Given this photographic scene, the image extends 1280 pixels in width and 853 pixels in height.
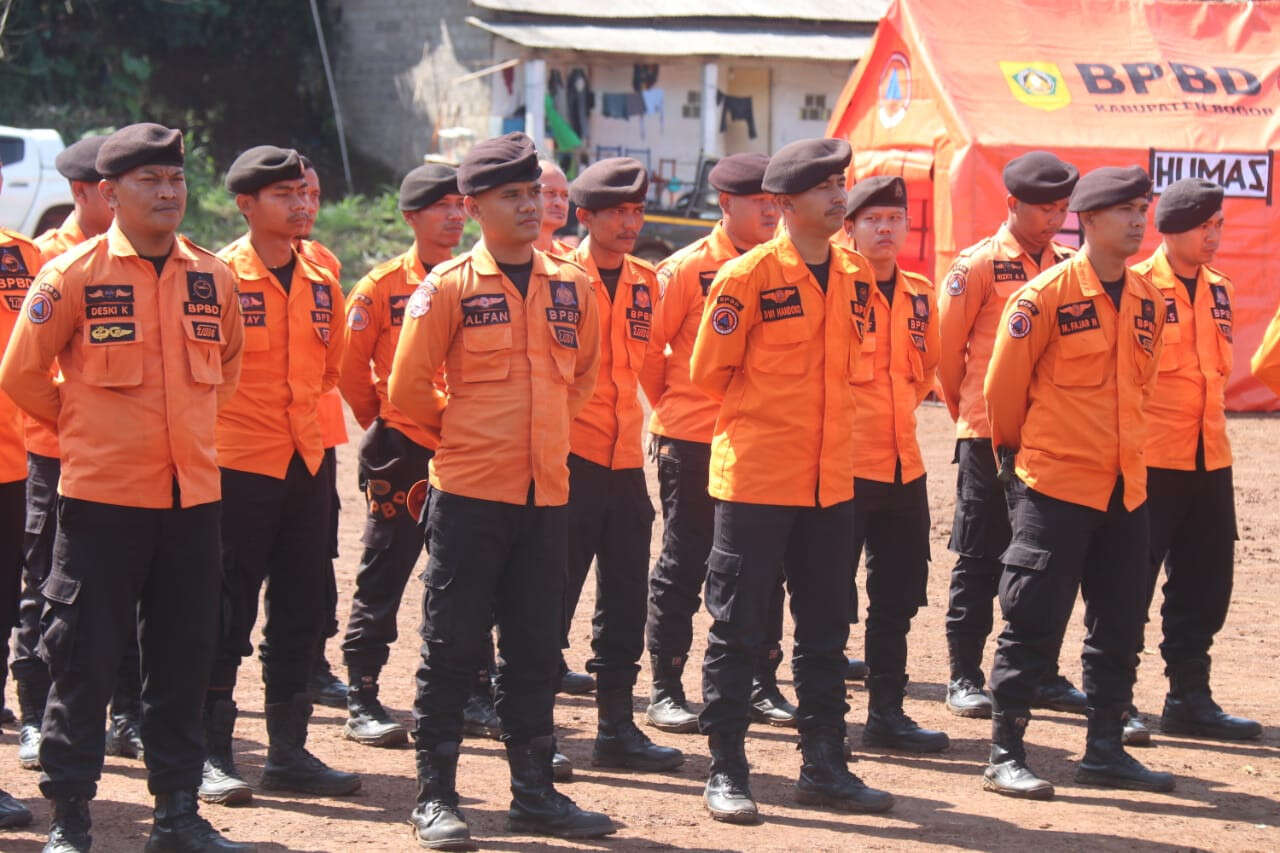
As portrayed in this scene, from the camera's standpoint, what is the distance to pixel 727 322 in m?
5.67

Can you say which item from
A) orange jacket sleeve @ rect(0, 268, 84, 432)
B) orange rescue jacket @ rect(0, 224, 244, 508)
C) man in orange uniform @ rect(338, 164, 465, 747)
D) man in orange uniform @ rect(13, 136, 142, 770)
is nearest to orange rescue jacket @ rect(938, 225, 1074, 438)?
man in orange uniform @ rect(338, 164, 465, 747)

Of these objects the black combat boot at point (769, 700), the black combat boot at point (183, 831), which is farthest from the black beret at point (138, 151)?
the black combat boot at point (769, 700)

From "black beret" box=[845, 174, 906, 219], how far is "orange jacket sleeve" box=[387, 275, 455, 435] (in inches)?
82.2

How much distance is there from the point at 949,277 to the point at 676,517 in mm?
1601

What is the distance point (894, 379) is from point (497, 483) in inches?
79.7

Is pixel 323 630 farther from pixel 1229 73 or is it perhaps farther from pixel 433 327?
pixel 1229 73

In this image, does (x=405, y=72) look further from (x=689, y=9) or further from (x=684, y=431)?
(x=684, y=431)

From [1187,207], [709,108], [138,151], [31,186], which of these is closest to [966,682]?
[1187,207]

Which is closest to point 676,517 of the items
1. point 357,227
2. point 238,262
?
point 238,262

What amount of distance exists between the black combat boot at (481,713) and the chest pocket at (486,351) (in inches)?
72.2

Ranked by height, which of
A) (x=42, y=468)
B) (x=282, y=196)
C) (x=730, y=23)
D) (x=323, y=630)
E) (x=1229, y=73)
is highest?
(x=730, y=23)

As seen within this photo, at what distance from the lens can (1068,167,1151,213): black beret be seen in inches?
234

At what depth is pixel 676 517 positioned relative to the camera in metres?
6.79

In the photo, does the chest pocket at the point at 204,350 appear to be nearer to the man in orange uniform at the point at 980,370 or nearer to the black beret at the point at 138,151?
the black beret at the point at 138,151
